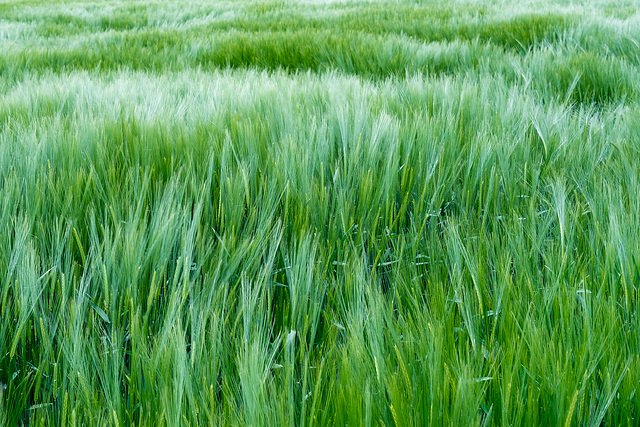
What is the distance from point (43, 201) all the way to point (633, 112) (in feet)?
3.90

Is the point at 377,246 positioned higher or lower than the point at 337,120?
lower

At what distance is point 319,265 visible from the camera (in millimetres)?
564

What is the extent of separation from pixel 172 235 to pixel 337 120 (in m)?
0.50

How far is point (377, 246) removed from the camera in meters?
0.66

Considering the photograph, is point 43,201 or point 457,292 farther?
point 43,201

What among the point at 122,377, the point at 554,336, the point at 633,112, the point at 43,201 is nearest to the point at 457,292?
the point at 554,336

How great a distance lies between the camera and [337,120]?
3.25ft

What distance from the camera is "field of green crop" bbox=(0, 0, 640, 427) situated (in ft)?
1.26

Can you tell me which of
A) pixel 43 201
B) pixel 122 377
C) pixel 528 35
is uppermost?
pixel 528 35

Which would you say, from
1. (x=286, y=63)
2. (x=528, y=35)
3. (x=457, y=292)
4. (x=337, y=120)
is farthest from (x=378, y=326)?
(x=528, y=35)

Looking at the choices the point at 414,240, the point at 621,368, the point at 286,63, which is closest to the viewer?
the point at 621,368

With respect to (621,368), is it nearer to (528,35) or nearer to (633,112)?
(633,112)

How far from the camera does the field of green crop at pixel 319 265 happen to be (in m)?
0.38

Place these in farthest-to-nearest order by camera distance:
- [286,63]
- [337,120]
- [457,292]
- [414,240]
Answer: [286,63] < [337,120] < [414,240] < [457,292]
